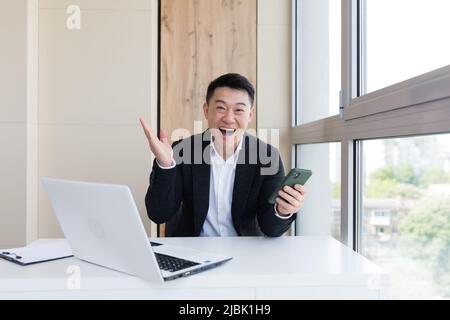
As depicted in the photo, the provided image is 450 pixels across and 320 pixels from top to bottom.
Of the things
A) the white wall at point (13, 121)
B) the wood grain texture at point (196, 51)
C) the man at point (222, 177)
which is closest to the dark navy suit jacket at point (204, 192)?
the man at point (222, 177)

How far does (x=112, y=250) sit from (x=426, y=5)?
1043 millimetres

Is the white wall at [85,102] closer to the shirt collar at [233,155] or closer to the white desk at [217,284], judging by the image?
the shirt collar at [233,155]

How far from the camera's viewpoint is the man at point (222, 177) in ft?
5.49

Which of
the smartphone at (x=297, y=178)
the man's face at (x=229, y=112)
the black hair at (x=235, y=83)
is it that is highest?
the black hair at (x=235, y=83)

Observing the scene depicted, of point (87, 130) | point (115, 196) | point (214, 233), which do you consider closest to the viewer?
point (115, 196)

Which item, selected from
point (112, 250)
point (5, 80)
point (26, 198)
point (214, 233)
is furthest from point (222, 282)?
point (5, 80)

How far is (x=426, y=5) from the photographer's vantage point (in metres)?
1.07

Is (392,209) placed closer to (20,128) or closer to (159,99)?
(159,99)

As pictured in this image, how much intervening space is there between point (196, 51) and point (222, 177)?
1.14m

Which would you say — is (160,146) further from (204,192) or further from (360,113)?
(360,113)

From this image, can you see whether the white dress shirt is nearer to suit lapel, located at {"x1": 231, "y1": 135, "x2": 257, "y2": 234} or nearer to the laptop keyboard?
suit lapel, located at {"x1": 231, "y1": 135, "x2": 257, "y2": 234}

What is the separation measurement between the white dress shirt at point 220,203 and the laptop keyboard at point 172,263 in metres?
0.59

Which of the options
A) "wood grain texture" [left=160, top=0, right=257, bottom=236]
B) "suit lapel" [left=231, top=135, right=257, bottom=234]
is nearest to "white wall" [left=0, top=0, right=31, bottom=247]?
"wood grain texture" [left=160, top=0, right=257, bottom=236]

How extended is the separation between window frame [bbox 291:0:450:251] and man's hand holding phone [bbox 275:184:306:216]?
277 millimetres
